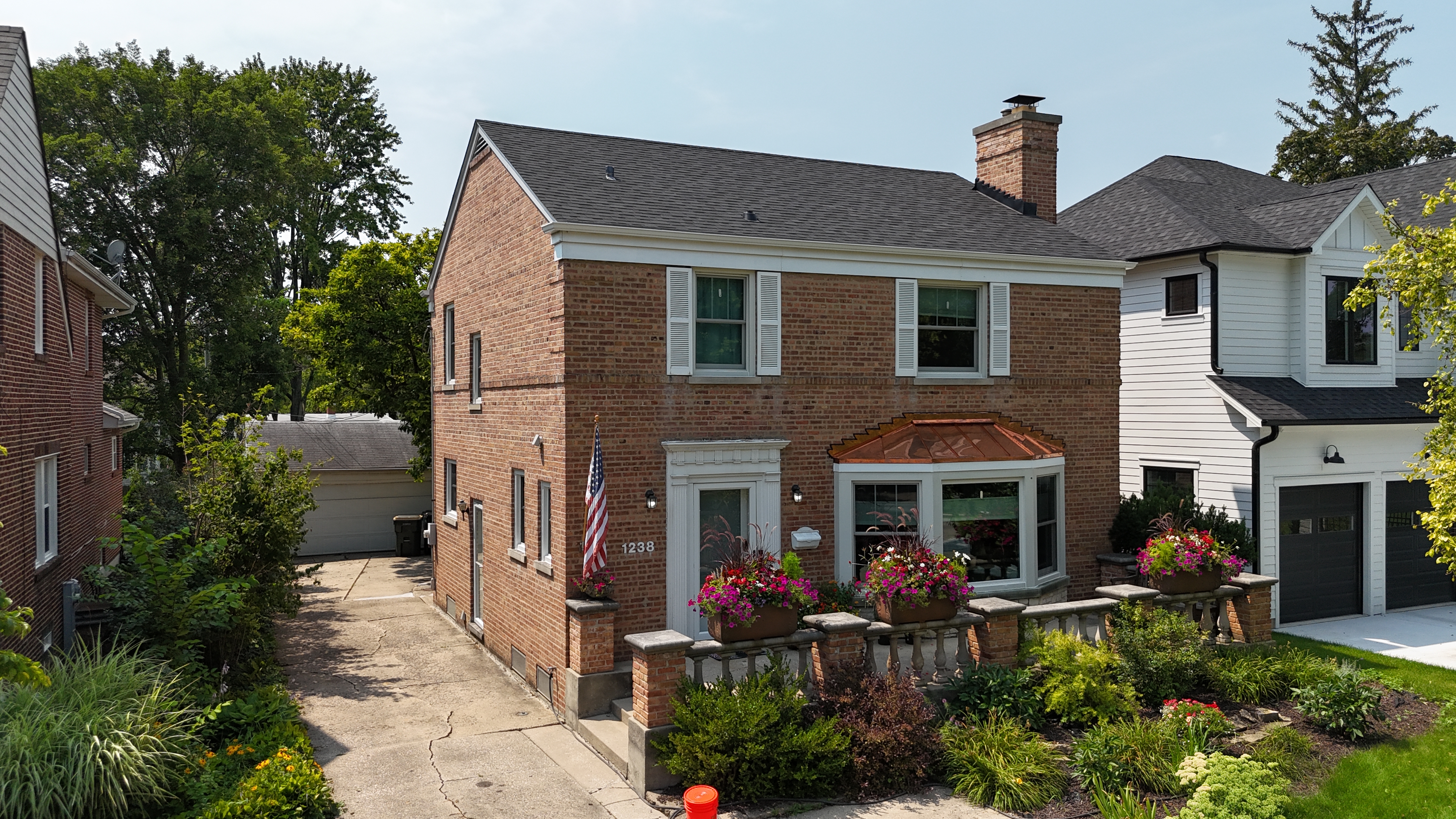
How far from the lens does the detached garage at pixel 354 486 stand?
27.5 meters

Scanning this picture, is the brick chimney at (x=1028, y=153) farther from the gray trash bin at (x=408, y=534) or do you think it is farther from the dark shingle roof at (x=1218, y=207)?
the gray trash bin at (x=408, y=534)

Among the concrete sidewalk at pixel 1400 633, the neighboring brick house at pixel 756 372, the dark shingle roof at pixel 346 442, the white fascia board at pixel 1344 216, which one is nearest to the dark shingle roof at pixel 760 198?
the neighboring brick house at pixel 756 372

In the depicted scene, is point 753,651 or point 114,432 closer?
point 753,651

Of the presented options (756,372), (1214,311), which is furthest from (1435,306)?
(756,372)

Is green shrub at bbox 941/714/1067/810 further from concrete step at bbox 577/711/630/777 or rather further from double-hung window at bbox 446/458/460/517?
double-hung window at bbox 446/458/460/517

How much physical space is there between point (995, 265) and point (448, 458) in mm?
11281

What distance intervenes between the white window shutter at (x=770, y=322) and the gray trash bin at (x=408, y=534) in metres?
17.2

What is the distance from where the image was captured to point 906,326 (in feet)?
46.6

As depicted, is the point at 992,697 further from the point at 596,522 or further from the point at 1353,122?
the point at 1353,122

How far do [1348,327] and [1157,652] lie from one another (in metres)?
10.6

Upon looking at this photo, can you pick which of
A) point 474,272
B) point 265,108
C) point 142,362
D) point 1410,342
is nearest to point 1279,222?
point 1410,342

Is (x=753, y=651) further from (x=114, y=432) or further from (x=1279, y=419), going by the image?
(x=114, y=432)

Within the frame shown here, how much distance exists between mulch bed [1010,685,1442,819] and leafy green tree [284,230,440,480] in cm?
1862

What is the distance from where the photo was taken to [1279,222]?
18.3 metres
